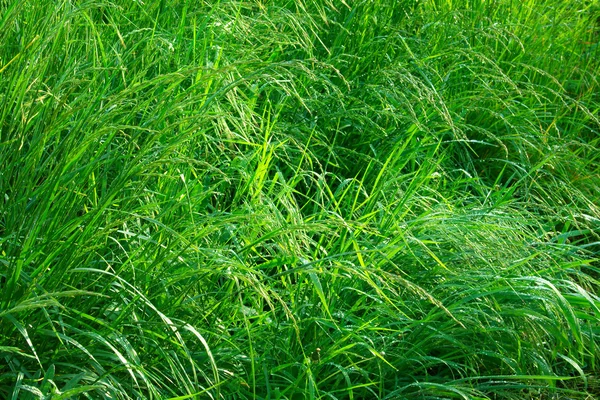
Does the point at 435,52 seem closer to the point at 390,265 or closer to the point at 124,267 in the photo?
the point at 390,265

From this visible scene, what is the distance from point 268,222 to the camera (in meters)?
2.38

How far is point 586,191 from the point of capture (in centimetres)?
339

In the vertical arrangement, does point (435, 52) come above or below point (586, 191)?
above

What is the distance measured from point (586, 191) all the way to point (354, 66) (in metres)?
0.96

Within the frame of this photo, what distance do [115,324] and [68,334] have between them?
0.33 feet

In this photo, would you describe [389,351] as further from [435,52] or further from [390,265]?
[435,52]

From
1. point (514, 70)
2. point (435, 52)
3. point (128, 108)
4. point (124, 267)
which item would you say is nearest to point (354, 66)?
point (435, 52)

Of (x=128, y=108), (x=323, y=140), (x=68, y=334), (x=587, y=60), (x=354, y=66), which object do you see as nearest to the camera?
(x=68, y=334)

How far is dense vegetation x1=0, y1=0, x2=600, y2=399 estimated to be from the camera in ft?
6.40

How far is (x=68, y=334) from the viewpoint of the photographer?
6.46ft

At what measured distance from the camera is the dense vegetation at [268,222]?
1951mm

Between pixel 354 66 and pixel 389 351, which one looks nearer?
pixel 389 351

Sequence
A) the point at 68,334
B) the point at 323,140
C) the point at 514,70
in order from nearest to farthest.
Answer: the point at 68,334, the point at 323,140, the point at 514,70

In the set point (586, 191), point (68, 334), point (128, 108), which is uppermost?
point (128, 108)
